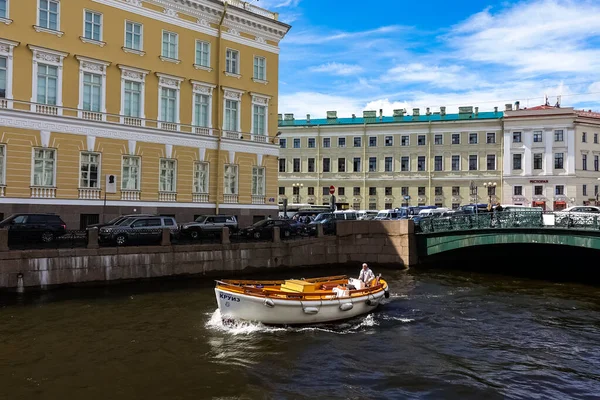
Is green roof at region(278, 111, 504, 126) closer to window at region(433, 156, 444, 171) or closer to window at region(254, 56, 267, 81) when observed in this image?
window at region(433, 156, 444, 171)

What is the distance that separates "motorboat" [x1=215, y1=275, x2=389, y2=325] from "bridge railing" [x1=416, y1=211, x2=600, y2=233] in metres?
11.6

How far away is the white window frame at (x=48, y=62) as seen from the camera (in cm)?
2608

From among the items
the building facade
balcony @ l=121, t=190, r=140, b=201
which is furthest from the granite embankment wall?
the building facade

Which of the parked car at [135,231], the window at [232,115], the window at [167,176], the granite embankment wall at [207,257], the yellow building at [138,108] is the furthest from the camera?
the window at [232,115]

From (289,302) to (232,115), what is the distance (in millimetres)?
20888

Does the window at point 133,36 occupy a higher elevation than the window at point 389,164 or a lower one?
higher

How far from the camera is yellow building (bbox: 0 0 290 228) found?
25.9m

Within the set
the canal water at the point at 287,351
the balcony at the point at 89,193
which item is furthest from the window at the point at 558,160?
the balcony at the point at 89,193

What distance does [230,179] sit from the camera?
34.4 metres

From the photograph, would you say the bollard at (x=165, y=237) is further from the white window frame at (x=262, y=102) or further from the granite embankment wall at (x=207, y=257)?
the white window frame at (x=262, y=102)

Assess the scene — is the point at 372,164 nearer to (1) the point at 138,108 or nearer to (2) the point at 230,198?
(2) the point at 230,198

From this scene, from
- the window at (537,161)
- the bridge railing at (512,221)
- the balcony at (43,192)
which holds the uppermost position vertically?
the window at (537,161)

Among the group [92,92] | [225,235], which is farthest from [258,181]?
[92,92]

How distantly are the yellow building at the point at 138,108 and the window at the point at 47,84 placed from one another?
0.17 ft
